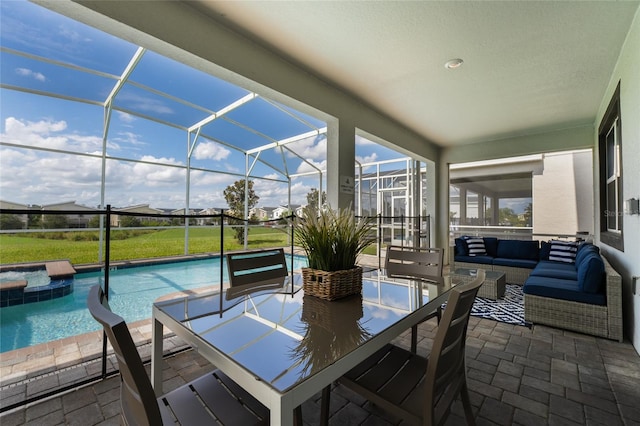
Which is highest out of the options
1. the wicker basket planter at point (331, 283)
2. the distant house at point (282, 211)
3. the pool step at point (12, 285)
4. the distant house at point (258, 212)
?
the distant house at point (258, 212)

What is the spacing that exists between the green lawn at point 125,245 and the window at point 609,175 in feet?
15.2

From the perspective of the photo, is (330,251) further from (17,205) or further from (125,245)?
(125,245)

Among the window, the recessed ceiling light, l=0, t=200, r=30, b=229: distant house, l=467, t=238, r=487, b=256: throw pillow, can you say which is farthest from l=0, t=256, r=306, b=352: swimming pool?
the window

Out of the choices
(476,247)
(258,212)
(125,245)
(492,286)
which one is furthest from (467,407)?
(258,212)

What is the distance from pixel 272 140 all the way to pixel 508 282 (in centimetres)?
599

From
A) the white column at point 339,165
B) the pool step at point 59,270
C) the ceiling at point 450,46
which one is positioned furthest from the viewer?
the pool step at point 59,270

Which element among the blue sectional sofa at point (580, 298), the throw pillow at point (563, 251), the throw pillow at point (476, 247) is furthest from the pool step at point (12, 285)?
the throw pillow at point (563, 251)

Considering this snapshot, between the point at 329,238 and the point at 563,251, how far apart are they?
523 centimetres

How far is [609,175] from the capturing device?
390cm

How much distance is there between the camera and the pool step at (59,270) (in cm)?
518

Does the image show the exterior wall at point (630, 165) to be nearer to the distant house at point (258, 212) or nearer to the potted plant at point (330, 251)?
the potted plant at point (330, 251)

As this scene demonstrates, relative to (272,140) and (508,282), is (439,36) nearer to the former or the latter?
(508,282)

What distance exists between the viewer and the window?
338cm

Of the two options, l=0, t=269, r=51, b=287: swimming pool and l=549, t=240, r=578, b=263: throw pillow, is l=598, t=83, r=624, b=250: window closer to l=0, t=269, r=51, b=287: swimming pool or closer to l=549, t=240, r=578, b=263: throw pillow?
l=549, t=240, r=578, b=263: throw pillow
